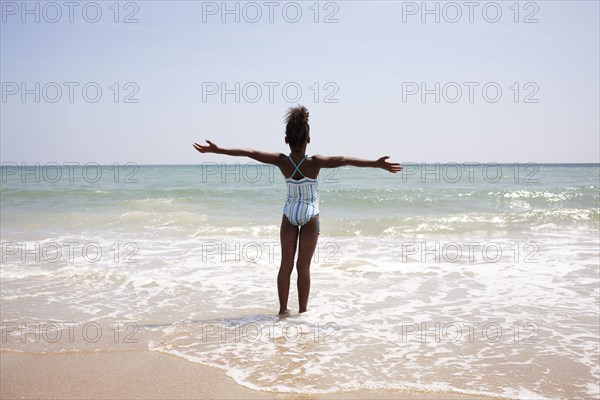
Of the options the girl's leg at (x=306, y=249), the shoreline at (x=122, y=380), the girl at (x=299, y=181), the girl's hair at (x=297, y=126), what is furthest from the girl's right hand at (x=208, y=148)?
the shoreline at (x=122, y=380)

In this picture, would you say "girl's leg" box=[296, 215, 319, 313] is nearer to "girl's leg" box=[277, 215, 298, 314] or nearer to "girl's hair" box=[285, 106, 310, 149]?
"girl's leg" box=[277, 215, 298, 314]

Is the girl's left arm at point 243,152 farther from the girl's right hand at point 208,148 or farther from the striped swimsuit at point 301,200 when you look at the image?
the striped swimsuit at point 301,200

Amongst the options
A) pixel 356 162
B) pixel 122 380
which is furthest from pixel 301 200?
pixel 122 380

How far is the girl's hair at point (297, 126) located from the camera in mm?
4738

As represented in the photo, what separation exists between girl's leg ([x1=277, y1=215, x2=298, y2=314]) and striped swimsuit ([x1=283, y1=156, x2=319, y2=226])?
0.34 ft

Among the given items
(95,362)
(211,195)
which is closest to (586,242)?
(95,362)

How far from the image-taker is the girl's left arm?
4.54m

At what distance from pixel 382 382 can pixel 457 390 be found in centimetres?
53

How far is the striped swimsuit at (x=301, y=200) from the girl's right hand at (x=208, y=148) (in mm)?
841

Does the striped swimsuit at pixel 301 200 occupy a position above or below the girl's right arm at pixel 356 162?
below

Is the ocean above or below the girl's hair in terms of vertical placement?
below

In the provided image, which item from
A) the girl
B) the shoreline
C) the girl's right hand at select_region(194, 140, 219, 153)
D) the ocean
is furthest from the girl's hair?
the shoreline

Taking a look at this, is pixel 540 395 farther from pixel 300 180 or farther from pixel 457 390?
pixel 300 180

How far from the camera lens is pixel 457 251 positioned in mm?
9023
